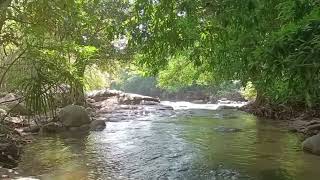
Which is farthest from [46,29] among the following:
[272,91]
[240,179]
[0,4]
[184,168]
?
[272,91]

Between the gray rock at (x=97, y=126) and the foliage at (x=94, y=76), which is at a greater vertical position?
the foliage at (x=94, y=76)

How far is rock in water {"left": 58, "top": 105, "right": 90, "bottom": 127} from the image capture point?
17.0m

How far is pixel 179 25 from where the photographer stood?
908cm

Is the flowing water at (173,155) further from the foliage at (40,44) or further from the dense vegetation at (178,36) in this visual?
the foliage at (40,44)

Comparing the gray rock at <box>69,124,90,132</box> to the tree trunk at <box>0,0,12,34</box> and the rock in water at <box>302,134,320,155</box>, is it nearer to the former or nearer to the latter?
the tree trunk at <box>0,0,12,34</box>

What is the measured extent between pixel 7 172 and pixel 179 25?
4.54m

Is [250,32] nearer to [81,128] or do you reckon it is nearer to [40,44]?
[40,44]

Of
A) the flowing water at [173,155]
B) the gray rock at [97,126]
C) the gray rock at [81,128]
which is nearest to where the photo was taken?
the flowing water at [173,155]

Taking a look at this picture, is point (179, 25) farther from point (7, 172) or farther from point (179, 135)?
point (179, 135)

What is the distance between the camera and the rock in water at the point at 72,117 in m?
17.0

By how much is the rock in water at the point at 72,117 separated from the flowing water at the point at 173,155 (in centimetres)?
185

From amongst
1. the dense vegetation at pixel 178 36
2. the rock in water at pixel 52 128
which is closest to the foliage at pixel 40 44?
the dense vegetation at pixel 178 36

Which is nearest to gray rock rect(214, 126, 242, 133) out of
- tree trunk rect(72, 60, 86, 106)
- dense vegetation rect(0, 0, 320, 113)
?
dense vegetation rect(0, 0, 320, 113)

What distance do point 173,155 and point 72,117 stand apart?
7475mm
